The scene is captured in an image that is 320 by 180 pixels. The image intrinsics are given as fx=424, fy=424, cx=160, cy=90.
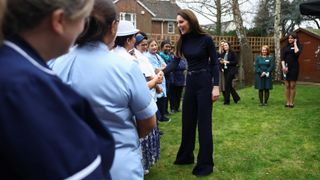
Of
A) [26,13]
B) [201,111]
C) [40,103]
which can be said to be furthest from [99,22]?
[201,111]

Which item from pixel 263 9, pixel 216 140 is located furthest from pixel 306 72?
pixel 263 9

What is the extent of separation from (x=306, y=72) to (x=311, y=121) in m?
9.33

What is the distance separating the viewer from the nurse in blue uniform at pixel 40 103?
98 centimetres

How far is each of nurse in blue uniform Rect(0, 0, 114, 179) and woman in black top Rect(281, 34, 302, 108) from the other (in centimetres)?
1018

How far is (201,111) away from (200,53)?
0.68m

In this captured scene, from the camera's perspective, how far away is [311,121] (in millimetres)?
8789

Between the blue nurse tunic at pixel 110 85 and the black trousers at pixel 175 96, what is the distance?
27.2ft

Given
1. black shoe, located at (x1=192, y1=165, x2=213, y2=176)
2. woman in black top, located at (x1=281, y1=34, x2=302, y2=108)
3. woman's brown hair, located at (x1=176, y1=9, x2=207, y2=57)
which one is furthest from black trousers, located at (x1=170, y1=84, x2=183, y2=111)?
woman's brown hair, located at (x1=176, y1=9, x2=207, y2=57)

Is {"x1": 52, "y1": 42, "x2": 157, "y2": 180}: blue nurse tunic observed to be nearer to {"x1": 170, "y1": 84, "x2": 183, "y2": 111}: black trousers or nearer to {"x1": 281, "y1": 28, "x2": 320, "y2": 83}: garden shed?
{"x1": 170, "y1": 84, "x2": 183, "y2": 111}: black trousers

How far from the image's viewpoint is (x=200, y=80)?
492cm

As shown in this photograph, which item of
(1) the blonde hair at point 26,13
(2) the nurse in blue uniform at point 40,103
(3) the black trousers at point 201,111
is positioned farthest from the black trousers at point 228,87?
(1) the blonde hair at point 26,13

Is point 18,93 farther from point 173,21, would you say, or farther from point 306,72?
point 173,21

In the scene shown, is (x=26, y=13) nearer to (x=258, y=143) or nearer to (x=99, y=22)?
(x=99, y=22)

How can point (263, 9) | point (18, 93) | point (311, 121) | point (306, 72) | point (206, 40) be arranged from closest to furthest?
point (18, 93)
point (206, 40)
point (311, 121)
point (306, 72)
point (263, 9)
